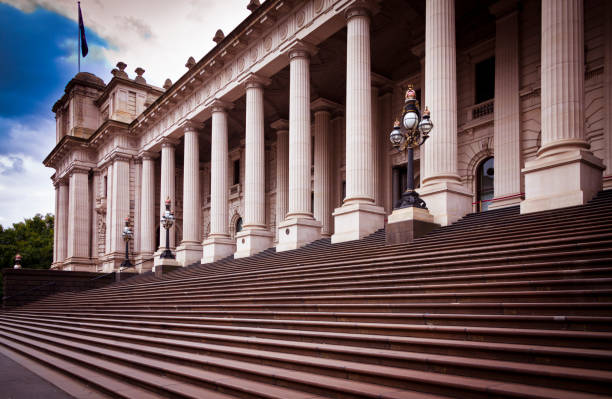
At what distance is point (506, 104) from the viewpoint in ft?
60.1

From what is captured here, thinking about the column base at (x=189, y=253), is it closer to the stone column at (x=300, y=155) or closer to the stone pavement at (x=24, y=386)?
the stone column at (x=300, y=155)

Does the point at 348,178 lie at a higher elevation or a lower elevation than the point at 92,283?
higher

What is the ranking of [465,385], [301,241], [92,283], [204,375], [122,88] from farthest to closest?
[122,88], [92,283], [301,241], [204,375], [465,385]

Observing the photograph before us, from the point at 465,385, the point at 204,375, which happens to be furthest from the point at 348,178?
the point at 465,385

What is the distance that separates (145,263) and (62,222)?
1445 centimetres

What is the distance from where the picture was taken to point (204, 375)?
7.05 m

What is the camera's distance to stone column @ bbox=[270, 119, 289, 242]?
105 ft

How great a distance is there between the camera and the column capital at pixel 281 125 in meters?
31.8

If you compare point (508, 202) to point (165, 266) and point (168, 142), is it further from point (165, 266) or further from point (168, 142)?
point (168, 142)

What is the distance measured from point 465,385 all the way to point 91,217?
41.1 metres

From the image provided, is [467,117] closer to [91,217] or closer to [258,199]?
[258,199]

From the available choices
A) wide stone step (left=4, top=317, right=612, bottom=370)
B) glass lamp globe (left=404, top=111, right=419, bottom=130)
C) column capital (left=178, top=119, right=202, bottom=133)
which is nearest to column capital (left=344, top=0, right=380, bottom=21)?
glass lamp globe (left=404, top=111, right=419, bottom=130)

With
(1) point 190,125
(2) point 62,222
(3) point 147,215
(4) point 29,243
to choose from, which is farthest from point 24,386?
(4) point 29,243

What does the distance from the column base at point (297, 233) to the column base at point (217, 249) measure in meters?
6.57
